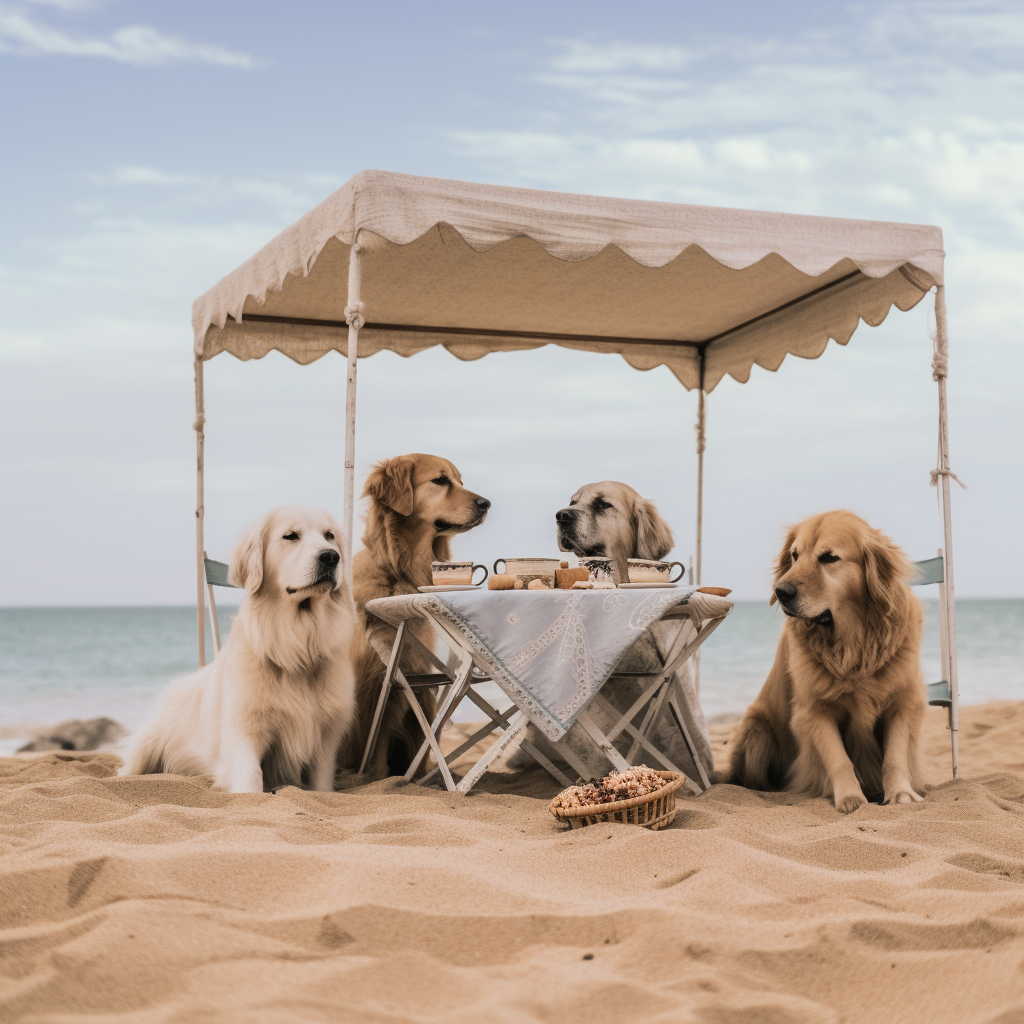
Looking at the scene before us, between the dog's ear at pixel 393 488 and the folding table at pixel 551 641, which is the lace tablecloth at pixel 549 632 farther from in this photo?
the dog's ear at pixel 393 488

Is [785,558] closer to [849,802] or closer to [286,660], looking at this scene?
[849,802]

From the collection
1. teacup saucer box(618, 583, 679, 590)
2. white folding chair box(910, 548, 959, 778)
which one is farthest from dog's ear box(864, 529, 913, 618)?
teacup saucer box(618, 583, 679, 590)

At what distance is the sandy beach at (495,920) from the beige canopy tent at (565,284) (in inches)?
58.7

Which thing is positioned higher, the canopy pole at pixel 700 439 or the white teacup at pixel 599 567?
→ the canopy pole at pixel 700 439

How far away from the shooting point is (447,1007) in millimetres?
1453

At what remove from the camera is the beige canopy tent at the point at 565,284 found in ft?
11.7

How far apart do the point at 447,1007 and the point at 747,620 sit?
98.5 feet

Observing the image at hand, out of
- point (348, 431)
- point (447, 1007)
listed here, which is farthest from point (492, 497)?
point (447, 1007)

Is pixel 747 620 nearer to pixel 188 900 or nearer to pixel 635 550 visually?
pixel 635 550

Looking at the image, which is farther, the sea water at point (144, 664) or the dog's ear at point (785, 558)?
the sea water at point (144, 664)

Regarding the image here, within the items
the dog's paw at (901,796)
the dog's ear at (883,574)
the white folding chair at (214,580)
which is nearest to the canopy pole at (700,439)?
the dog's ear at (883,574)

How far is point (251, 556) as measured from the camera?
352 cm

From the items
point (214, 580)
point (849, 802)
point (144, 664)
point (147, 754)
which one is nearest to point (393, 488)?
point (214, 580)

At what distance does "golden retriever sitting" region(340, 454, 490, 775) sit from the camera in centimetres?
416
